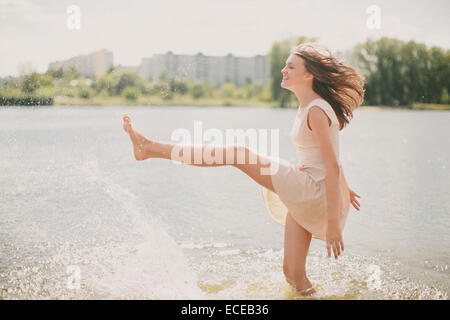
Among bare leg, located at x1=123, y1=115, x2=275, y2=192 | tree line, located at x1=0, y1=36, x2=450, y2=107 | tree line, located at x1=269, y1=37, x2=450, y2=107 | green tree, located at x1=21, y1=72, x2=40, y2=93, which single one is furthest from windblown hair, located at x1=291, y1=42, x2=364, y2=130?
tree line, located at x1=269, y1=37, x2=450, y2=107

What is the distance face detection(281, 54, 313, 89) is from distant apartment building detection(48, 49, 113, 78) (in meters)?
3.64

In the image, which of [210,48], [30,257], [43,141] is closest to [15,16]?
[43,141]

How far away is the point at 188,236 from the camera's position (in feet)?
15.5

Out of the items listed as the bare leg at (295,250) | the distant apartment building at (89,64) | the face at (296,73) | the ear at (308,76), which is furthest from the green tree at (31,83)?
the bare leg at (295,250)

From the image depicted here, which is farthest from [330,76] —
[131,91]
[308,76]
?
[131,91]

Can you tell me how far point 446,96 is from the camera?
27.5 meters

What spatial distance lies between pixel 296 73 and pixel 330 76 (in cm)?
23

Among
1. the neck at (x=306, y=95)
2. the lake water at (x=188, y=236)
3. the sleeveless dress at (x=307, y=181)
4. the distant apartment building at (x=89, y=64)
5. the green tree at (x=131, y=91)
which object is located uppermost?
the distant apartment building at (x=89, y=64)

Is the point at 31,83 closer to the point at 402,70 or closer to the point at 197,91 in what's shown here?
the point at 402,70

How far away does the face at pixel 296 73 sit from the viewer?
3.04 metres

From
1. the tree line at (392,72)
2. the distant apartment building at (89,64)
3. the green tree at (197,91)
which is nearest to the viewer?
the distant apartment building at (89,64)

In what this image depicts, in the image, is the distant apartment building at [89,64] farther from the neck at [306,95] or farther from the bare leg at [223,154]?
the neck at [306,95]

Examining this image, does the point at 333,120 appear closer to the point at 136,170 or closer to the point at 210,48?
the point at 136,170
